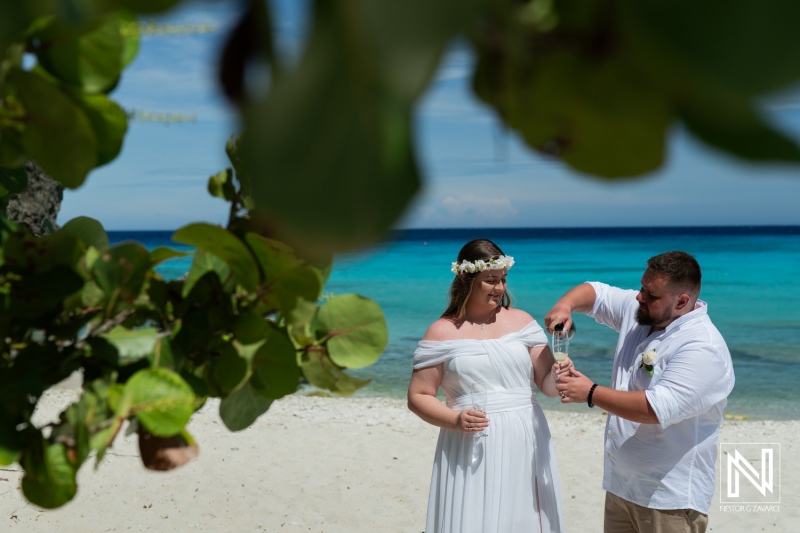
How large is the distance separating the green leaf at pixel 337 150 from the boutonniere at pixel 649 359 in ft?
13.1

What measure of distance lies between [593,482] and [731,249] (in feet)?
110

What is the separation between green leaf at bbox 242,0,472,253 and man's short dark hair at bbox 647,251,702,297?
4055 mm

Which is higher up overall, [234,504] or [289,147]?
[289,147]

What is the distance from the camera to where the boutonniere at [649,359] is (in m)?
3.95

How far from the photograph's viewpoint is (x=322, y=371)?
3.28 ft

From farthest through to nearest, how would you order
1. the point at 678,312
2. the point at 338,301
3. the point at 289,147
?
the point at 678,312, the point at 338,301, the point at 289,147

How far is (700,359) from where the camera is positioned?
12.4 ft

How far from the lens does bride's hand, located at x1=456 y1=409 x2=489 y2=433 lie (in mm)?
4207

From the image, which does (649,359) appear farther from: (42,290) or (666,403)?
(42,290)

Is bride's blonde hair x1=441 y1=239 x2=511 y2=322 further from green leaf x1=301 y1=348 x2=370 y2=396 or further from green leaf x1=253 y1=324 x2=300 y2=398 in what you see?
green leaf x1=253 y1=324 x2=300 y2=398

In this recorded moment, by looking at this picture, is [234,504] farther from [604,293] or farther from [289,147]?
[289,147]


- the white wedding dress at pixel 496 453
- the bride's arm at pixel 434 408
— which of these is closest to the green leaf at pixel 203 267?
the bride's arm at pixel 434 408

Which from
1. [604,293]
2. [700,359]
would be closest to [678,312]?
[700,359]

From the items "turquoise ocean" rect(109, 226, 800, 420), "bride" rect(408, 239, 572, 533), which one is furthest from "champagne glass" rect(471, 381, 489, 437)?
"turquoise ocean" rect(109, 226, 800, 420)
